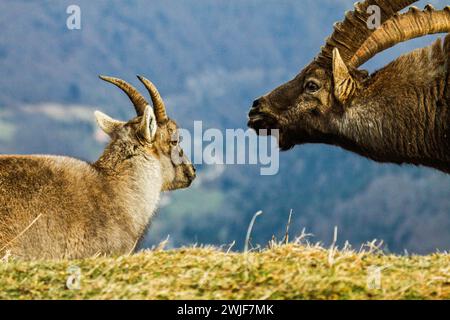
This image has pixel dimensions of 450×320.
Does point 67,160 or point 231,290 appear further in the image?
point 67,160

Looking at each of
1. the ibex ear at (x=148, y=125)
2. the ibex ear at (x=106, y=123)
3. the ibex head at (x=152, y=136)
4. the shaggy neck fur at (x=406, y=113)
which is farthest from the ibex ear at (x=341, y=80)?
the ibex ear at (x=106, y=123)

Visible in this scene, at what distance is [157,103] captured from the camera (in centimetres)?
1202

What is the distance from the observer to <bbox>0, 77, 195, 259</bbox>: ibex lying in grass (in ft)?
33.4

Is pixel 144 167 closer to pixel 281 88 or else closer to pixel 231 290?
pixel 281 88

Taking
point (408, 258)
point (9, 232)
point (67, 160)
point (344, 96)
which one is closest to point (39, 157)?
point (67, 160)

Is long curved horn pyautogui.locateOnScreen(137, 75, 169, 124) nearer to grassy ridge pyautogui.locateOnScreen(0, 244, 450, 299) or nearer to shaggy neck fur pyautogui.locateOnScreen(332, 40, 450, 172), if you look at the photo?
shaggy neck fur pyautogui.locateOnScreen(332, 40, 450, 172)

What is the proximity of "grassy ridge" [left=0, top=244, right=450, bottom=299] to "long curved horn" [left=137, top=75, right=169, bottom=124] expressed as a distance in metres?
4.20

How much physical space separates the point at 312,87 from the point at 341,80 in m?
0.54

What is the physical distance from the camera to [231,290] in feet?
21.6

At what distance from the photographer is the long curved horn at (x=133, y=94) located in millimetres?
11906

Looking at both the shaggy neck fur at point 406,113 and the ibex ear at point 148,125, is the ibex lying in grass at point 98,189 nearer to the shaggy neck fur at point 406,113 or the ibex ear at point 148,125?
the ibex ear at point 148,125

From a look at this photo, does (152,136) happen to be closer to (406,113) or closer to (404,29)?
(406,113)

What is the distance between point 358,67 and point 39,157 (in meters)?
5.37

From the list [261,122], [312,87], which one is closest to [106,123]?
[261,122]
